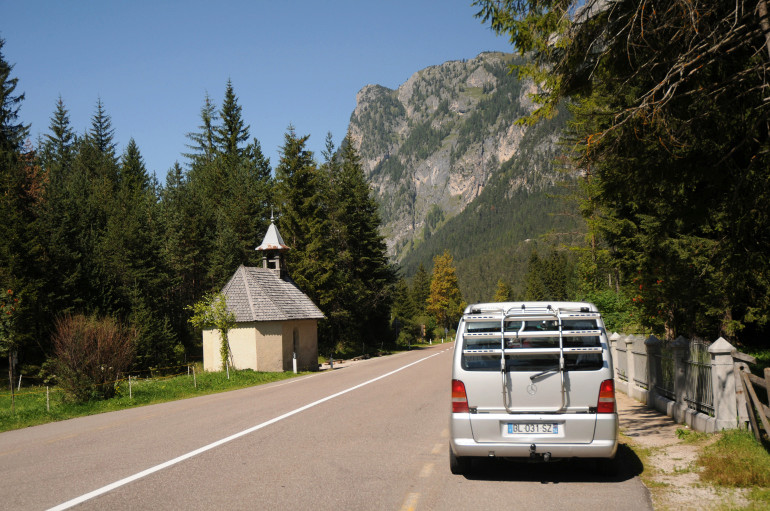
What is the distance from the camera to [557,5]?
29.0 ft

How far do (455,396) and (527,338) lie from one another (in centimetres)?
109

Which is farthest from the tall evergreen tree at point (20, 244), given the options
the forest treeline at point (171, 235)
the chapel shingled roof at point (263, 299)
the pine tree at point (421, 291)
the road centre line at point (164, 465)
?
the pine tree at point (421, 291)

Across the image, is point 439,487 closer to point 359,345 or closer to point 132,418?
point 132,418

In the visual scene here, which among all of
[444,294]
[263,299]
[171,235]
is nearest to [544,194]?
[263,299]

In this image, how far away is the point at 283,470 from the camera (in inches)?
300

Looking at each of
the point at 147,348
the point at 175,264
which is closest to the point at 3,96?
the point at 175,264

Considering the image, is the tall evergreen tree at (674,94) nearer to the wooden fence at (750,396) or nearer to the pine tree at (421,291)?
the wooden fence at (750,396)

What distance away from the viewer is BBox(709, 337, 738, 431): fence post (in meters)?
8.74

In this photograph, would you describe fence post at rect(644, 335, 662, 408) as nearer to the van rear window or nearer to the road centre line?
the van rear window

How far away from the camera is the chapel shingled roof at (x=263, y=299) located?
3269 cm

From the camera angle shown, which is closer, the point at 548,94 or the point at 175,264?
the point at 548,94

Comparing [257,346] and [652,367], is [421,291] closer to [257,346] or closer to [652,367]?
[257,346]

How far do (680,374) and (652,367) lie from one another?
7.42 ft

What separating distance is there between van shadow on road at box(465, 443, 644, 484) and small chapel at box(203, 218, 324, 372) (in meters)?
25.3
